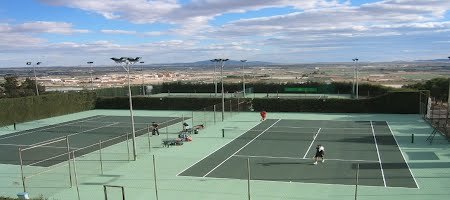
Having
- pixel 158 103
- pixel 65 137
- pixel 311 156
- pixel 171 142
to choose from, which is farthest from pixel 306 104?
pixel 65 137

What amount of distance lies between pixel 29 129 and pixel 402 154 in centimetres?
3296

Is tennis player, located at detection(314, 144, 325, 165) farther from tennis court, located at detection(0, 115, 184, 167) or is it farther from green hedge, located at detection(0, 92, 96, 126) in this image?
green hedge, located at detection(0, 92, 96, 126)

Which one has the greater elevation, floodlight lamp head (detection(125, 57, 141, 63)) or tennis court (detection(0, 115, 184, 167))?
floodlight lamp head (detection(125, 57, 141, 63))

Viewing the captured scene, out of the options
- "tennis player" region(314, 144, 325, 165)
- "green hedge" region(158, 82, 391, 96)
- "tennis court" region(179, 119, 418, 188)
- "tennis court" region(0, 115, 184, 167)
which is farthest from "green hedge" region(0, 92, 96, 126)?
"tennis player" region(314, 144, 325, 165)

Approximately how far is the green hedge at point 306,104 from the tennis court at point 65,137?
23.0 feet

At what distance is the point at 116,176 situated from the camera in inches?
887

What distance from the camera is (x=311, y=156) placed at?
86.5ft

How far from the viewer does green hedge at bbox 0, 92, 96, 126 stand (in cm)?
4506

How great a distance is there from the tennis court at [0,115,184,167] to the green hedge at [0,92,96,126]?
5.23 meters

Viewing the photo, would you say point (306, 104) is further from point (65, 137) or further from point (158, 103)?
point (65, 137)

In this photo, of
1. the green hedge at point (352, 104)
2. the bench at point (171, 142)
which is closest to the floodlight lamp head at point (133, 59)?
the bench at point (171, 142)

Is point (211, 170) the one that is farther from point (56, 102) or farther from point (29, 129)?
point (56, 102)

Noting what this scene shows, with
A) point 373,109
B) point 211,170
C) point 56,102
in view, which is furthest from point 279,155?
point 56,102

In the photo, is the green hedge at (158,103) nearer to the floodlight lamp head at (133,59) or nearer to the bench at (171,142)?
the bench at (171,142)
